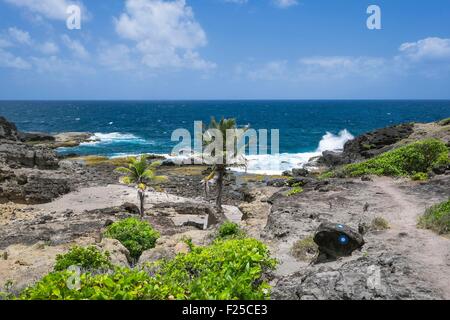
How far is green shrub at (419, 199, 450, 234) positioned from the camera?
1600 cm

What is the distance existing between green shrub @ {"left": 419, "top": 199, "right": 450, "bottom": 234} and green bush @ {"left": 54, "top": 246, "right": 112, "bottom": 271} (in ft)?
40.6

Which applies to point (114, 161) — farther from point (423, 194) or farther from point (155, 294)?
point (155, 294)

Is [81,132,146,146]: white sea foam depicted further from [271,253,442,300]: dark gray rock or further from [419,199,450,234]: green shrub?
[271,253,442,300]: dark gray rock

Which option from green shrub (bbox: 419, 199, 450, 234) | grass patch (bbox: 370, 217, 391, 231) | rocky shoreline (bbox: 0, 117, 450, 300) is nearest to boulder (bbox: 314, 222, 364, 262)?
rocky shoreline (bbox: 0, 117, 450, 300)

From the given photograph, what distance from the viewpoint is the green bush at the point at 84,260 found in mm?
15289

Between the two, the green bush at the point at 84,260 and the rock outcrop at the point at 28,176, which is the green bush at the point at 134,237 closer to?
the green bush at the point at 84,260

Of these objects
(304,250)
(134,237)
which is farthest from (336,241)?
(134,237)

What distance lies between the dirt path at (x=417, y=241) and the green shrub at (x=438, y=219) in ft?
1.13

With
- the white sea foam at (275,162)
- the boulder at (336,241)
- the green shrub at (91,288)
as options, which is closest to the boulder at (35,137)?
the white sea foam at (275,162)

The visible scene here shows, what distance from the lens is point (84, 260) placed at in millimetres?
15508

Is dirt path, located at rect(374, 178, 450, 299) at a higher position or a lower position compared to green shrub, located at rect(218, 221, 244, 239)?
higher

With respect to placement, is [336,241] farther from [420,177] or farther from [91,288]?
[420,177]

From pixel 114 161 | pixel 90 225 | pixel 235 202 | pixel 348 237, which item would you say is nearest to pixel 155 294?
pixel 348 237

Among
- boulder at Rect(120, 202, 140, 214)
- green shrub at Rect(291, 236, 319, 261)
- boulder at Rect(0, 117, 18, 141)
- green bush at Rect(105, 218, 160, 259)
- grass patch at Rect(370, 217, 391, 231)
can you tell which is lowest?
boulder at Rect(120, 202, 140, 214)
